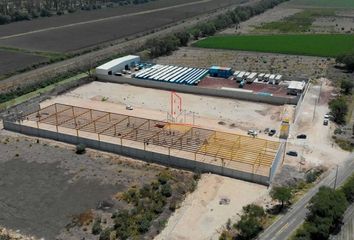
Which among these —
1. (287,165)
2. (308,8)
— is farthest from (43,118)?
(308,8)

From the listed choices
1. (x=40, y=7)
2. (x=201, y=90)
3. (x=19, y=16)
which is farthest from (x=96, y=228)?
(x=40, y=7)

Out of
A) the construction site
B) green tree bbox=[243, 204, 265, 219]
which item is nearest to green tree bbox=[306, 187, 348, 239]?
green tree bbox=[243, 204, 265, 219]

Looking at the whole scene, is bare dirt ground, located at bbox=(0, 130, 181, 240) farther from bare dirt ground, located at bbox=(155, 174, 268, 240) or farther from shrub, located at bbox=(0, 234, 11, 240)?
bare dirt ground, located at bbox=(155, 174, 268, 240)

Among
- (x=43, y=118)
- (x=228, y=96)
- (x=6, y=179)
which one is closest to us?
(x=6, y=179)

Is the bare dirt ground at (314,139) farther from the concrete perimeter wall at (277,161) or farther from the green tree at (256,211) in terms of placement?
the green tree at (256,211)

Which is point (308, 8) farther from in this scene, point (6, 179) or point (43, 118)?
point (6, 179)

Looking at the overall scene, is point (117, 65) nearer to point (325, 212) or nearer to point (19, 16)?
point (325, 212)

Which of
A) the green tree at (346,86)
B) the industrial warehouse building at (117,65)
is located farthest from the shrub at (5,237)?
the green tree at (346,86)
